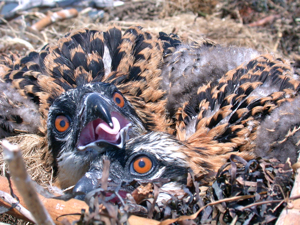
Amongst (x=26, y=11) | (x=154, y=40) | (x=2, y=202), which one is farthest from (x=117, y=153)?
(x=26, y=11)

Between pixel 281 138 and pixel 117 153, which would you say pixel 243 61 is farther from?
pixel 117 153

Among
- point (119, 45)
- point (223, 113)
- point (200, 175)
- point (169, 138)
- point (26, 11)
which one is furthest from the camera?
point (26, 11)

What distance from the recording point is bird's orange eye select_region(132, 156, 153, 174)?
1.91 m

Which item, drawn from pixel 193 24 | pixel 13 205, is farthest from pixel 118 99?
pixel 193 24

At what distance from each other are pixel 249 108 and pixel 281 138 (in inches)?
12.6

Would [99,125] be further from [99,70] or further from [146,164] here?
[99,70]

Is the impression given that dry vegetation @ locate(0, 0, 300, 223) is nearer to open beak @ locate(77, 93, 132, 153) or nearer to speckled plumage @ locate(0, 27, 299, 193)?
speckled plumage @ locate(0, 27, 299, 193)

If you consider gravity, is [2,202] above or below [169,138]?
below

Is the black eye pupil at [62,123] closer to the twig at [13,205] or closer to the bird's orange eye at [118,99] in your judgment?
the bird's orange eye at [118,99]

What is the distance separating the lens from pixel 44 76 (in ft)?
7.95

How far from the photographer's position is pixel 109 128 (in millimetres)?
1813

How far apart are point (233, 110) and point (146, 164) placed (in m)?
0.82

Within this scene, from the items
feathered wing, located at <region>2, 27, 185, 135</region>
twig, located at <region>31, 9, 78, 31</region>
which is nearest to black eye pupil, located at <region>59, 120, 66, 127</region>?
feathered wing, located at <region>2, 27, 185, 135</region>

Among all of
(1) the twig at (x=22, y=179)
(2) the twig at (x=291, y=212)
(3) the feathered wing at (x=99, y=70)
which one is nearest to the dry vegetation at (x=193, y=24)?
(3) the feathered wing at (x=99, y=70)
